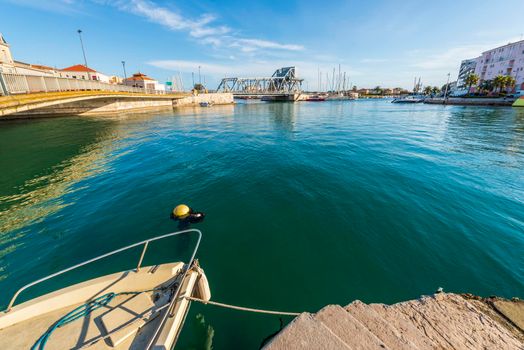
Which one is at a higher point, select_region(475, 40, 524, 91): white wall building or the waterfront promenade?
select_region(475, 40, 524, 91): white wall building

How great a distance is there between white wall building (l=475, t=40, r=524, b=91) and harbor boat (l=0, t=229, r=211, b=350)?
121740 millimetres

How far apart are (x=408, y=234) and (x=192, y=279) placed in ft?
23.7

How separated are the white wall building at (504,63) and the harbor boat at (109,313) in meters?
122

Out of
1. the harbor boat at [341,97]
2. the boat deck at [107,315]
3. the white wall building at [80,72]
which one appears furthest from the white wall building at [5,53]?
the harbor boat at [341,97]

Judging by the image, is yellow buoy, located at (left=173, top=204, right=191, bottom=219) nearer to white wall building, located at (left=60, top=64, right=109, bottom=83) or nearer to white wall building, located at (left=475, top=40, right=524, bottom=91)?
white wall building, located at (left=60, top=64, right=109, bottom=83)

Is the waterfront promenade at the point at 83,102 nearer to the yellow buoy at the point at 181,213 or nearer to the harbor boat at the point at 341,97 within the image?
the yellow buoy at the point at 181,213

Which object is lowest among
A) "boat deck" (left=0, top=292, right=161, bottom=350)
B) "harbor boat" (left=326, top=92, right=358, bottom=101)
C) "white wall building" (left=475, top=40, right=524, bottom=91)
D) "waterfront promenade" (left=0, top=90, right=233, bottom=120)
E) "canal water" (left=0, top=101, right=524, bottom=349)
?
"canal water" (left=0, top=101, right=524, bottom=349)

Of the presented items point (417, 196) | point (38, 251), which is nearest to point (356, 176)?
point (417, 196)

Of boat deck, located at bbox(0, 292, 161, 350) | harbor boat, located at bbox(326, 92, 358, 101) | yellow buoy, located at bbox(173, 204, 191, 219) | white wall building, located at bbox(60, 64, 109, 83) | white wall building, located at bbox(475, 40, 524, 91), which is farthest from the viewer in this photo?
harbor boat, located at bbox(326, 92, 358, 101)

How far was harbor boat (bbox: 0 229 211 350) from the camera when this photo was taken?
3.16 m

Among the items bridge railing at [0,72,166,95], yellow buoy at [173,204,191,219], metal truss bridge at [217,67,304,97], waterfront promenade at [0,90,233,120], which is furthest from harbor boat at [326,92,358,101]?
yellow buoy at [173,204,191,219]

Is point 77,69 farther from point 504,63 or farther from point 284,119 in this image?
point 504,63

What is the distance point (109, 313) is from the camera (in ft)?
12.0

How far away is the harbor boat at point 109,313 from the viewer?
3164 millimetres
